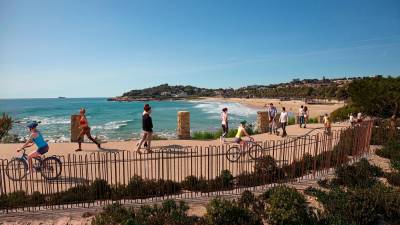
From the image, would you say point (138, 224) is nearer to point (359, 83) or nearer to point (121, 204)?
point (121, 204)

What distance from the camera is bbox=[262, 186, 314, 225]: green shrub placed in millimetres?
6816

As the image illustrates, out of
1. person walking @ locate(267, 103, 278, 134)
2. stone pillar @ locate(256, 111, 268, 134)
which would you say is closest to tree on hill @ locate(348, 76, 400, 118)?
stone pillar @ locate(256, 111, 268, 134)

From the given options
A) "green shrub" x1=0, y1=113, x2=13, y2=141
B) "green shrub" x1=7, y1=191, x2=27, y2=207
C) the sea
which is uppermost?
"green shrub" x1=0, y1=113, x2=13, y2=141

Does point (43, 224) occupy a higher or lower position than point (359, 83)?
lower

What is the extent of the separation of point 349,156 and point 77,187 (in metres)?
9.91

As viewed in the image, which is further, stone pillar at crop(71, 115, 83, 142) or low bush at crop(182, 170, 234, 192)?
stone pillar at crop(71, 115, 83, 142)

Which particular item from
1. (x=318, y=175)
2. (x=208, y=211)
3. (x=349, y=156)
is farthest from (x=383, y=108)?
(x=208, y=211)

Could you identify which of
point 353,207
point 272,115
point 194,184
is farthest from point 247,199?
point 272,115

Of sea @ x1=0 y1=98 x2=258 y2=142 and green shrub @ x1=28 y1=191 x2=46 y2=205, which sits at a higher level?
green shrub @ x1=28 y1=191 x2=46 y2=205

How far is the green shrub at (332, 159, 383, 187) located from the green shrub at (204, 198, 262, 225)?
3703 millimetres

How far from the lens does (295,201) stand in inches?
284

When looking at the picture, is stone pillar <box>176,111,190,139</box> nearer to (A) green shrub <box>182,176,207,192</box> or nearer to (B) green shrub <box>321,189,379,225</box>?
(A) green shrub <box>182,176,207,192</box>

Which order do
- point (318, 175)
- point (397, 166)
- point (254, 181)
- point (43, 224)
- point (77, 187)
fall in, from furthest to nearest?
point (397, 166) < point (318, 175) < point (254, 181) < point (77, 187) < point (43, 224)

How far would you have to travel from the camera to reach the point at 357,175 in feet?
31.5
